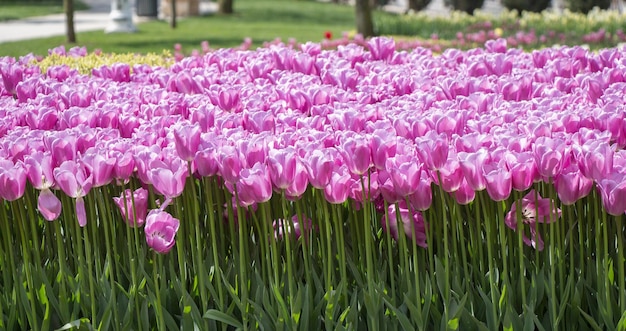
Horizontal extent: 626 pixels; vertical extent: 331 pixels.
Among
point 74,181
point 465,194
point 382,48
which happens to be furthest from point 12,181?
point 382,48

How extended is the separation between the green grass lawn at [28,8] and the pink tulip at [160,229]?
27245 mm

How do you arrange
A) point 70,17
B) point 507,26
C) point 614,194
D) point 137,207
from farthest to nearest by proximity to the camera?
point 70,17
point 507,26
point 137,207
point 614,194

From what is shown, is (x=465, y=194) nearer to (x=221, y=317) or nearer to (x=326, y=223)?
(x=326, y=223)

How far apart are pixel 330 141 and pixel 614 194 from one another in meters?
0.96

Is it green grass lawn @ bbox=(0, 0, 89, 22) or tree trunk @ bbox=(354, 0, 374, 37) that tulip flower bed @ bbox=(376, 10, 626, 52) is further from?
green grass lawn @ bbox=(0, 0, 89, 22)

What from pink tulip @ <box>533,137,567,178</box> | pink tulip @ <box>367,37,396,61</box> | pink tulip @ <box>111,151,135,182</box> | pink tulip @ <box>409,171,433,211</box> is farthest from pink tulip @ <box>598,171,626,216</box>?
pink tulip @ <box>367,37,396,61</box>

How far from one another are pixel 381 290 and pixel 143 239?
0.90m

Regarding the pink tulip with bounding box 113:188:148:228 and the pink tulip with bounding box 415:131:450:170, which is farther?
the pink tulip with bounding box 113:188:148:228

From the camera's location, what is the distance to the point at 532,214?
2.99m

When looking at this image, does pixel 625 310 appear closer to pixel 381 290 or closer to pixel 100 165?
pixel 381 290

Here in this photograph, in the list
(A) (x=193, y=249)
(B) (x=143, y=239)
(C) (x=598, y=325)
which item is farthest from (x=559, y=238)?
(B) (x=143, y=239)

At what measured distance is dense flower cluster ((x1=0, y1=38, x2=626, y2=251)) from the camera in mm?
2688

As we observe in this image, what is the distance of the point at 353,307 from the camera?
2.73 metres

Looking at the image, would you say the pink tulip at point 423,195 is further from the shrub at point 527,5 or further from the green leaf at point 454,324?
the shrub at point 527,5
